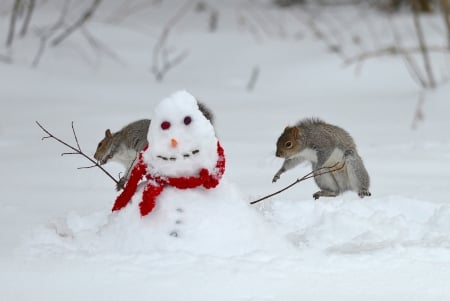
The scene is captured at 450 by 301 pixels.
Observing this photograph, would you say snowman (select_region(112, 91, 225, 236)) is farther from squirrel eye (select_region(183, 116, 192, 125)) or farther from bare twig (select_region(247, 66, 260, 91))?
bare twig (select_region(247, 66, 260, 91))

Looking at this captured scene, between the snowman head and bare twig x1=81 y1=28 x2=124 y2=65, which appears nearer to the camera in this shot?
the snowman head

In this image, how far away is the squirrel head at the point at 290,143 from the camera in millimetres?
4625

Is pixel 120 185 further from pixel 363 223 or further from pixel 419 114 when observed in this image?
pixel 419 114

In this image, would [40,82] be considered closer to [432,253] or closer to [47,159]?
[47,159]

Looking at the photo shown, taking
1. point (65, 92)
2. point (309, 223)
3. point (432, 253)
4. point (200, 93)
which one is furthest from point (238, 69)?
point (432, 253)

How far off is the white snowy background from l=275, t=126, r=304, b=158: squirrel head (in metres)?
0.23

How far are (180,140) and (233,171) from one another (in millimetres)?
2114

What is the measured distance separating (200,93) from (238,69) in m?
1.47

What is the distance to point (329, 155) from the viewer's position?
4.66m

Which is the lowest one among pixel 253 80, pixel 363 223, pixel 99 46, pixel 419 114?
pixel 363 223

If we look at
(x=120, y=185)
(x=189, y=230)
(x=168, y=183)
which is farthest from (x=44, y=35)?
(x=189, y=230)

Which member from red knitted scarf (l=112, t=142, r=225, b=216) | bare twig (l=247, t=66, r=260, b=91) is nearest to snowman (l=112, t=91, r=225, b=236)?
red knitted scarf (l=112, t=142, r=225, b=216)

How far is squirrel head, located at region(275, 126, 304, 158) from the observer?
4.62 meters

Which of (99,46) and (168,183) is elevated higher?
(99,46)
